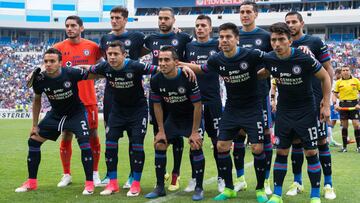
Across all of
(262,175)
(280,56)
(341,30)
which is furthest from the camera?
(341,30)

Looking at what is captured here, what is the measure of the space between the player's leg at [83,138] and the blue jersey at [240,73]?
7.08 ft

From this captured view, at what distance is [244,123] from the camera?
6.59 meters

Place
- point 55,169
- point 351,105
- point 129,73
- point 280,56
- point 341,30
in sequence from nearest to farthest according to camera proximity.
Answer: point 280,56
point 129,73
point 55,169
point 351,105
point 341,30

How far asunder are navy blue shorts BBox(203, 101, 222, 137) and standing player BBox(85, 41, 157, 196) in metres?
0.91

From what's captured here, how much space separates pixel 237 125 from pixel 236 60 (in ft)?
2.84

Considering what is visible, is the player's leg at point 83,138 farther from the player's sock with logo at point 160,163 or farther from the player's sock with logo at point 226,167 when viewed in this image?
the player's sock with logo at point 226,167

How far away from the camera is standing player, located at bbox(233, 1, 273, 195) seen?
23.7 feet

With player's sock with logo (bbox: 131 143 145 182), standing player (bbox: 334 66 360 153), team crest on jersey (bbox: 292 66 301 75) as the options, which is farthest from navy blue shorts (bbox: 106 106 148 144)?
standing player (bbox: 334 66 360 153)

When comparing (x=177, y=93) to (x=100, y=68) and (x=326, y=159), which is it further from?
(x=326, y=159)

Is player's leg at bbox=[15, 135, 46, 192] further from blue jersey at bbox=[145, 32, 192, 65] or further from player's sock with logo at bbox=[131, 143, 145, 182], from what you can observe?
blue jersey at bbox=[145, 32, 192, 65]

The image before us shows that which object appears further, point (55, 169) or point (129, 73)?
point (55, 169)

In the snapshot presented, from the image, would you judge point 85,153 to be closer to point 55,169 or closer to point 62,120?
point 62,120

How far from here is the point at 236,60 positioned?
6.57 metres

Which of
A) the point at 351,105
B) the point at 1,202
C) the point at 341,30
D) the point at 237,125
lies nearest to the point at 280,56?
the point at 237,125
